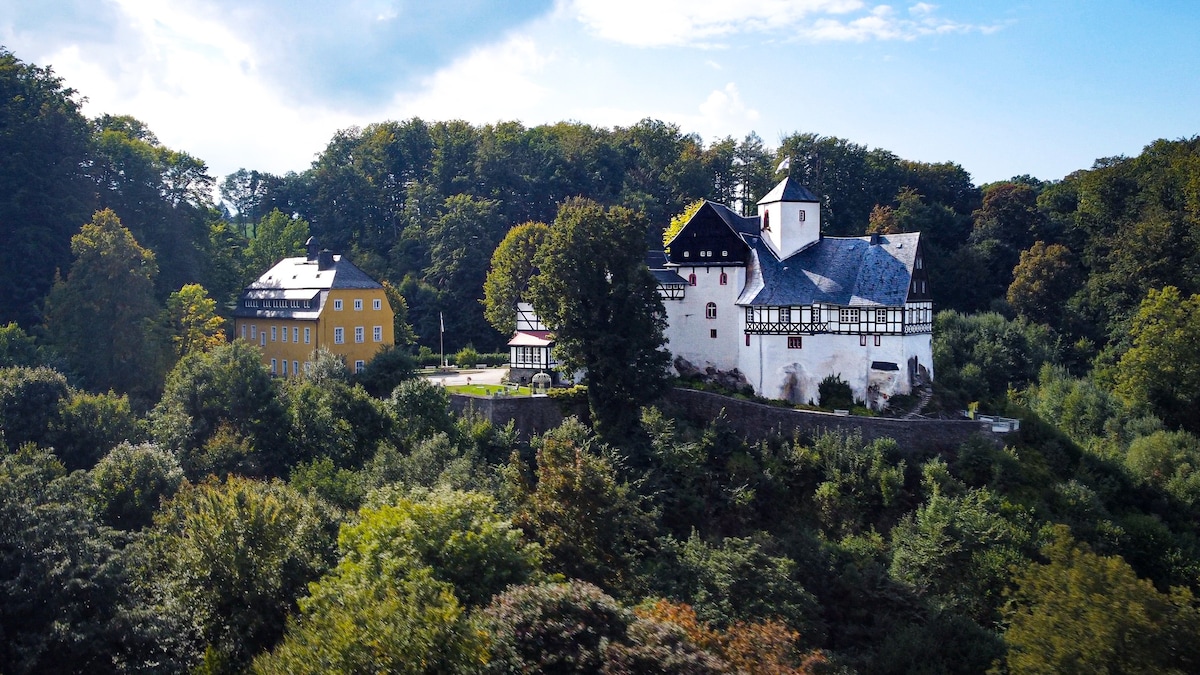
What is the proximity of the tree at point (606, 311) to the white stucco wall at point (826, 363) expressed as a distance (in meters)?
4.65

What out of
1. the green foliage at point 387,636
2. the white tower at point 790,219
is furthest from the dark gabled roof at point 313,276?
the green foliage at point 387,636

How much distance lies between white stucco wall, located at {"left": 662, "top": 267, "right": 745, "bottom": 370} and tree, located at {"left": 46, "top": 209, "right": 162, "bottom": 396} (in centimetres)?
2133

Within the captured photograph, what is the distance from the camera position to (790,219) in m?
37.9

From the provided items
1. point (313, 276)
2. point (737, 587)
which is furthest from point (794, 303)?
point (313, 276)

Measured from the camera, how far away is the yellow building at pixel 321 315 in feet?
143

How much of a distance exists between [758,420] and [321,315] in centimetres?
1963

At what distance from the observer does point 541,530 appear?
23656mm

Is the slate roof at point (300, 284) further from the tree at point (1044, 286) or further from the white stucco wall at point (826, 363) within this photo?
the tree at point (1044, 286)

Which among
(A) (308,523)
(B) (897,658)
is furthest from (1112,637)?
(A) (308,523)

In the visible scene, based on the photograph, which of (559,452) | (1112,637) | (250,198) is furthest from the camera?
(250,198)

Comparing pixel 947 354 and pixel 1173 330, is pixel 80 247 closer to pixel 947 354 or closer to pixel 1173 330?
pixel 947 354

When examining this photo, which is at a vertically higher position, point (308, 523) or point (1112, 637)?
point (308, 523)

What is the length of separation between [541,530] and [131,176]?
39153 millimetres

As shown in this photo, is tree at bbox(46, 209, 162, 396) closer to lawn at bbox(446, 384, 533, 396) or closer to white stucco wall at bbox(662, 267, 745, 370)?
lawn at bbox(446, 384, 533, 396)
